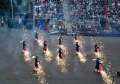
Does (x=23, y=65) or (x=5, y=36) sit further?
(x=5, y=36)

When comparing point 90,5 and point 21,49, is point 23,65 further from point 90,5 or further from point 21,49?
point 90,5

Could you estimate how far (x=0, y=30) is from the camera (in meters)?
34.3

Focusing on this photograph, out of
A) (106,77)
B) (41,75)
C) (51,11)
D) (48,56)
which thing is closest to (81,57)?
(48,56)

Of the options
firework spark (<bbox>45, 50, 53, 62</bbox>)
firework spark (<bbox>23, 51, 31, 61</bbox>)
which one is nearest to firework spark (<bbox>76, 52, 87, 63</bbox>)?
firework spark (<bbox>45, 50, 53, 62</bbox>)

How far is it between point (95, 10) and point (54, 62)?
1649cm

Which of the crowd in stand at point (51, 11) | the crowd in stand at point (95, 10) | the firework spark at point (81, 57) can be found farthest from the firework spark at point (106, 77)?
the crowd in stand at point (95, 10)

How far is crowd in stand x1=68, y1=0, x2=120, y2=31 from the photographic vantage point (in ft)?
121

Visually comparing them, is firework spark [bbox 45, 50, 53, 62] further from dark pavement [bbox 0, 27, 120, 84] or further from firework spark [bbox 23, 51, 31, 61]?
firework spark [bbox 23, 51, 31, 61]

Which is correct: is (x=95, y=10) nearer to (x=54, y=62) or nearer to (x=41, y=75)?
(x=54, y=62)

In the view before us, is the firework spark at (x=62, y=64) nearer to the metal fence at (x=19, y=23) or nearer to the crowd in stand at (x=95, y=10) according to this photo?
the metal fence at (x=19, y=23)

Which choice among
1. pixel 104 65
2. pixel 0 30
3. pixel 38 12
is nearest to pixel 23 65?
pixel 104 65

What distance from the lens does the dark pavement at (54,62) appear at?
70.1ft

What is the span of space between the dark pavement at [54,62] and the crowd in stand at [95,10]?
17.9 ft

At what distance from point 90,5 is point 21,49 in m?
16.4
